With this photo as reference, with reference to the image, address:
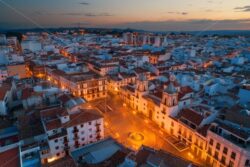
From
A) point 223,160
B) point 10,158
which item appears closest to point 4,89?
point 10,158

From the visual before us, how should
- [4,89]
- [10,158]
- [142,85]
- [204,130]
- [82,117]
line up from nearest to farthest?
[10,158] → [204,130] → [82,117] → [4,89] → [142,85]

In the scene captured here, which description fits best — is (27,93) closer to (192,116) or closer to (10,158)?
(10,158)

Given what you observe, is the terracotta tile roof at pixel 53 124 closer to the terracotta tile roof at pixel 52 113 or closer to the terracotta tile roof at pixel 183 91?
the terracotta tile roof at pixel 52 113

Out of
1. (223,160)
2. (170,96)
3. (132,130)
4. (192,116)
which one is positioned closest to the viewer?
(223,160)

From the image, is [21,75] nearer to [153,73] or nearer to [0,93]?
[0,93]

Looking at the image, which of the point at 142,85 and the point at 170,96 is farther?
the point at 142,85

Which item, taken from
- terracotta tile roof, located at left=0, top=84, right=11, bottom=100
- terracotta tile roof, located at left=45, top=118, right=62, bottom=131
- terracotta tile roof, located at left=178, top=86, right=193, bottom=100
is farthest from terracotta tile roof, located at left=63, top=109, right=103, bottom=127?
terracotta tile roof, located at left=0, top=84, right=11, bottom=100

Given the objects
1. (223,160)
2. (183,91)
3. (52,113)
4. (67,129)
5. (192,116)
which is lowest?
(223,160)

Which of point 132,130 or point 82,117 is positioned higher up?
point 82,117
